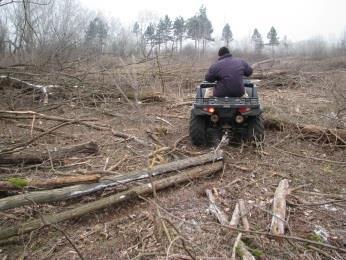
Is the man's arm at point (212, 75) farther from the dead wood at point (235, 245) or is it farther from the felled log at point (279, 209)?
the dead wood at point (235, 245)

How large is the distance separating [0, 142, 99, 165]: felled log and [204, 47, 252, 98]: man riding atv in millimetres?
2478

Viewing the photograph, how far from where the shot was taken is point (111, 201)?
12.9ft

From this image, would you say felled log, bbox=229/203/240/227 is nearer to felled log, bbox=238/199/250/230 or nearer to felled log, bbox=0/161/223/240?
felled log, bbox=238/199/250/230

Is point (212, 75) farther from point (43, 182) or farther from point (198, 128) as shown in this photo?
point (43, 182)

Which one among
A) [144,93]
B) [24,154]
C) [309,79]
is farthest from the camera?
[309,79]

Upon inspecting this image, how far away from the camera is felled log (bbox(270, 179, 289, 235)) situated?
3475 mm

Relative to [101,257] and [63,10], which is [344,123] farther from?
[63,10]

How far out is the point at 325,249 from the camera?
325 cm

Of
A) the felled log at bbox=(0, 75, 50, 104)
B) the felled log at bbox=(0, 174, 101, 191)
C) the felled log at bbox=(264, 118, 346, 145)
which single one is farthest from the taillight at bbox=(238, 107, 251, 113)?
→ the felled log at bbox=(0, 75, 50, 104)

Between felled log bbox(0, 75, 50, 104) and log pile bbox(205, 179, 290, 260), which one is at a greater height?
felled log bbox(0, 75, 50, 104)

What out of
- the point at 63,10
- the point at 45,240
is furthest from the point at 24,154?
the point at 63,10

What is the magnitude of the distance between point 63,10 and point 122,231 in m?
32.1

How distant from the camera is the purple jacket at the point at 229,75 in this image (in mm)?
6039

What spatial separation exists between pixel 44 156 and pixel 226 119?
306cm
